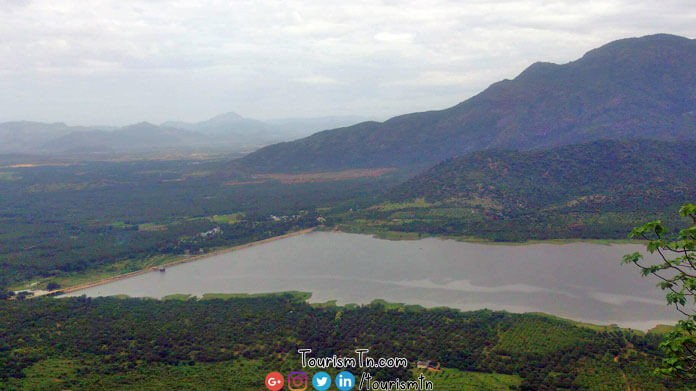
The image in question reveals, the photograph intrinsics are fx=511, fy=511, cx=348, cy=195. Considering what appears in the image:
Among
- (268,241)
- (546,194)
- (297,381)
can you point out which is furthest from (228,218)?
(297,381)

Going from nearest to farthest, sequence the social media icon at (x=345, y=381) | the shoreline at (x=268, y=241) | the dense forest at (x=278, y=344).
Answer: the social media icon at (x=345, y=381), the dense forest at (x=278, y=344), the shoreline at (x=268, y=241)

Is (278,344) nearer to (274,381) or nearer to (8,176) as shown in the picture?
(274,381)

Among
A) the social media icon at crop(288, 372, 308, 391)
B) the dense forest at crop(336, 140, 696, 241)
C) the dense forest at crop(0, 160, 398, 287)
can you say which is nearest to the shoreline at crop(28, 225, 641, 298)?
the dense forest at crop(336, 140, 696, 241)

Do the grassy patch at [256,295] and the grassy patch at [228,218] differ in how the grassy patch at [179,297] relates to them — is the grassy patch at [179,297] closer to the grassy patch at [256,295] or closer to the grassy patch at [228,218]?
the grassy patch at [256,295]

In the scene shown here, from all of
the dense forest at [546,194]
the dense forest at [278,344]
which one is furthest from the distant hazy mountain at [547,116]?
the dense forest at [278,344]

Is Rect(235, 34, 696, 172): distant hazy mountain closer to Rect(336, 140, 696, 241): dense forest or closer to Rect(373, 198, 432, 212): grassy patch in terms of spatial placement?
Rect(336, 140, 696, 241): dense forest
